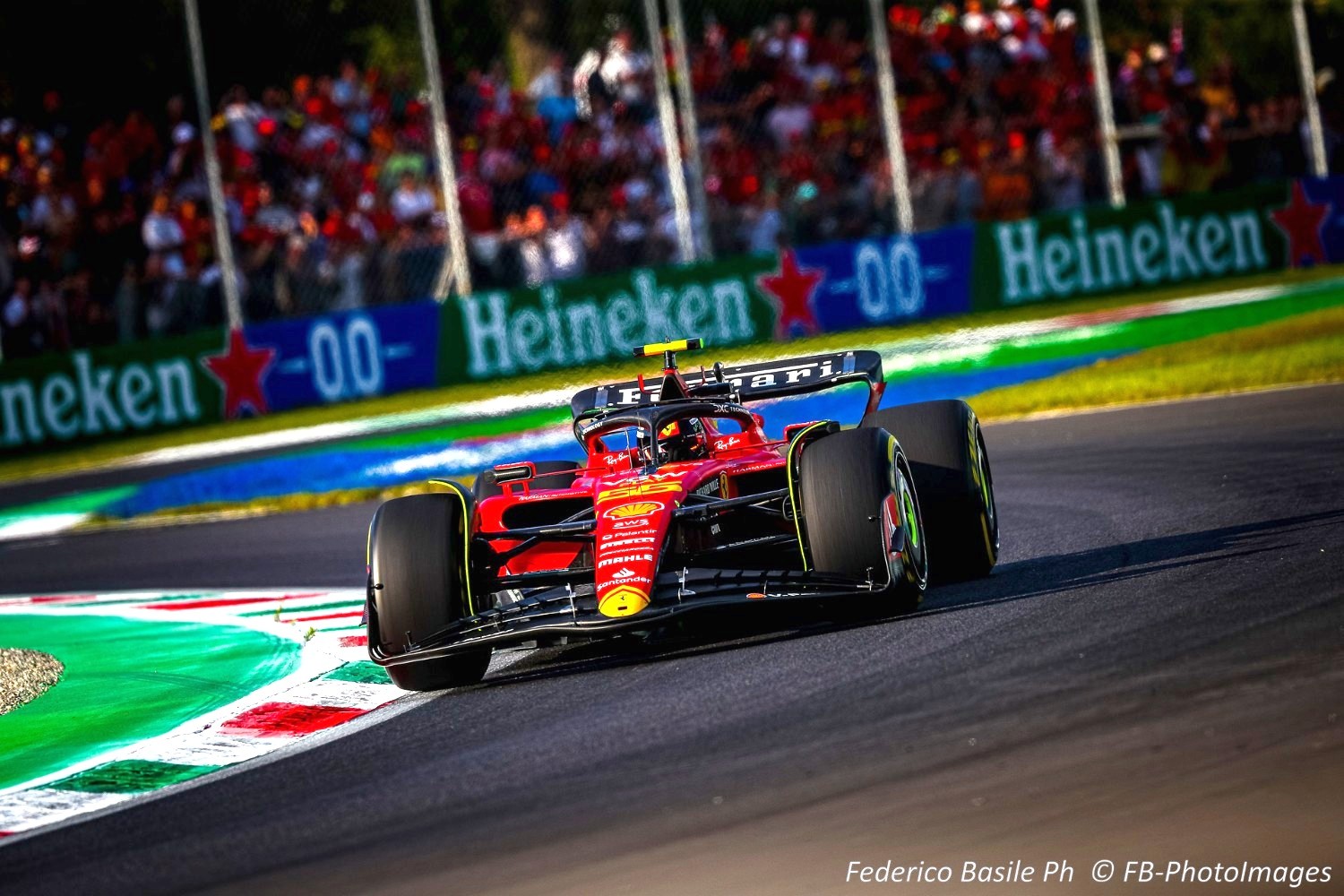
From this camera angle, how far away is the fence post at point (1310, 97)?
82.7 ft

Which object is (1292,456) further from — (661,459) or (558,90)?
(558,90)

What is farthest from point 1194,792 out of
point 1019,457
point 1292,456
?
point 1019,457

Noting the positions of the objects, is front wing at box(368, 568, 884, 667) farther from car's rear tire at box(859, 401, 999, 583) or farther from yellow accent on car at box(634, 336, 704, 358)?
yellow accent on car at box(634, 336, 704, 358)

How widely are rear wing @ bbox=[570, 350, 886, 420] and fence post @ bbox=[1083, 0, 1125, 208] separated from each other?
16.6 meters

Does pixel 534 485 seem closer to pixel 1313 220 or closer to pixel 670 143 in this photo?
pixel 670 143

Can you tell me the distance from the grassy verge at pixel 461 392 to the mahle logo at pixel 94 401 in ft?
0.69

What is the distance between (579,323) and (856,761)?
16.9 meters

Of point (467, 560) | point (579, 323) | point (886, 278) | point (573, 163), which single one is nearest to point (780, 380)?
point (467, 560)

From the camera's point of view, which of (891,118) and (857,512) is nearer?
(857,512)

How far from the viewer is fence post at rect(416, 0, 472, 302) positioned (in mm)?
20594

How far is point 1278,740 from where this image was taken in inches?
176

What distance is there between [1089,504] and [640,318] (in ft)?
41.2

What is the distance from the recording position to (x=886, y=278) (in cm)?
2286

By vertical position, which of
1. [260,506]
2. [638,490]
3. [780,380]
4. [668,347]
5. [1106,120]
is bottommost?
[260,506]
